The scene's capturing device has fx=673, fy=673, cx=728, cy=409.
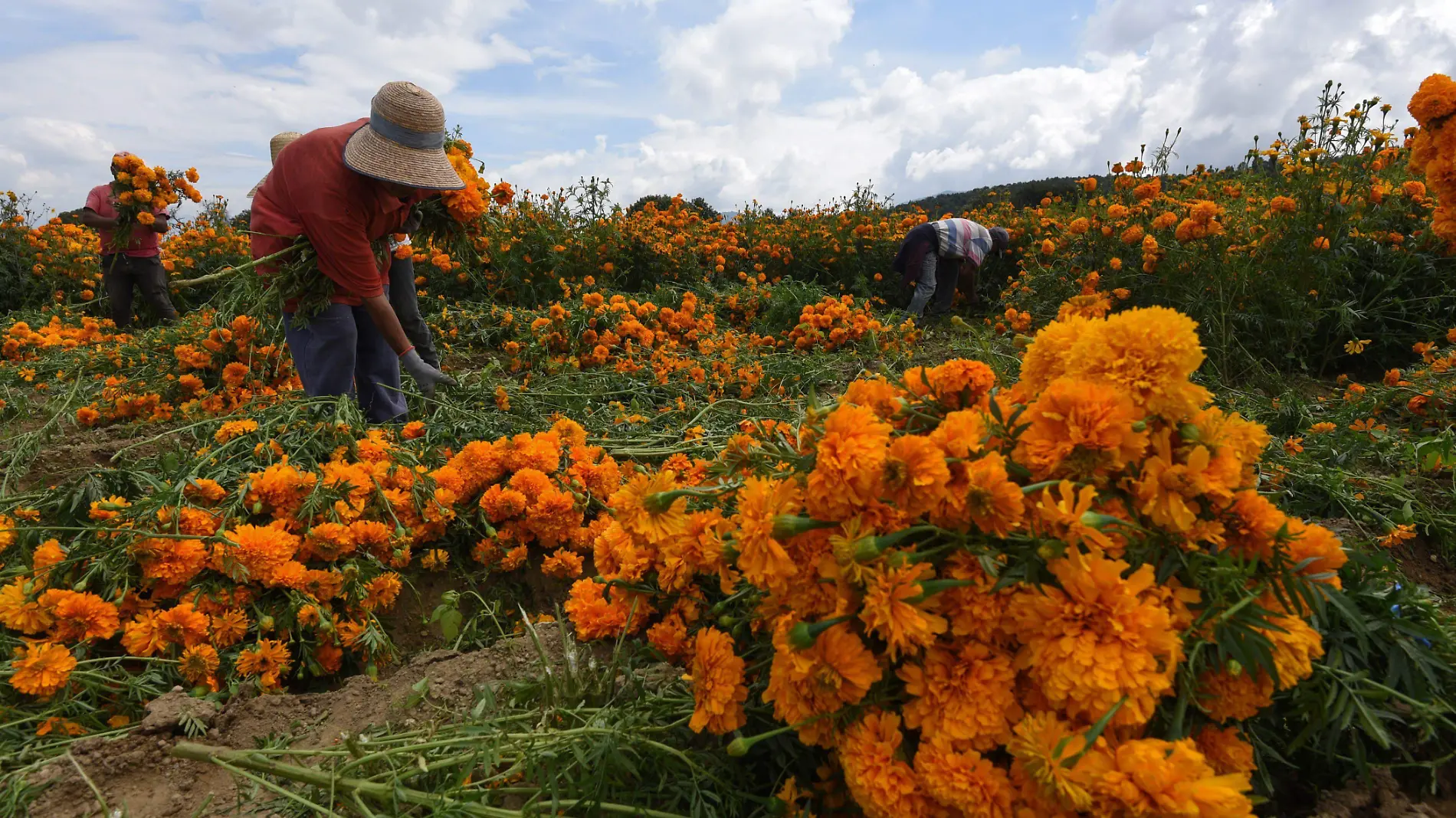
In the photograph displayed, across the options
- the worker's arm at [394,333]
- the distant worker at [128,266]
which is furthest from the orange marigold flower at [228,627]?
the distant worker at [128,266]

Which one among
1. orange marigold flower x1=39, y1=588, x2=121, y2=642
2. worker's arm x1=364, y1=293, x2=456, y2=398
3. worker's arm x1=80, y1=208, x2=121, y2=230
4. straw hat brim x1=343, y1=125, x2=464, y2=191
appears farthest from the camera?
worker's arm x1=80, y1=208, x2=121, y2=230

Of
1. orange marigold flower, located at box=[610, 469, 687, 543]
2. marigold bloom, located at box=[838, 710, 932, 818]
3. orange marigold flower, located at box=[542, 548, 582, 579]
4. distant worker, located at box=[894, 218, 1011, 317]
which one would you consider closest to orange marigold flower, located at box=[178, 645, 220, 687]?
orange marigold flower, located at box=[542, 548, 582, 579]

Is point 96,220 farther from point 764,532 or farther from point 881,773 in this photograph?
point 881,773

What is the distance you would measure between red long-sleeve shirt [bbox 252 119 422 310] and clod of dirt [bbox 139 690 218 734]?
2.03 meters

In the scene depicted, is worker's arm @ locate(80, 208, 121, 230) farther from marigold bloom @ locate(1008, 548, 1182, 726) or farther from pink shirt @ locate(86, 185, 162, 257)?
marigold bloom @ locate(1008, 548, 1182, 726)

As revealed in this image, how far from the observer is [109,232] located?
6188 mm

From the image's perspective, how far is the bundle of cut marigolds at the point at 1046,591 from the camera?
0.87 meters

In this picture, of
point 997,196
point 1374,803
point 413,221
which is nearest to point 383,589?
point 1374,803

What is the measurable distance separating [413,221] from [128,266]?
5092 mm

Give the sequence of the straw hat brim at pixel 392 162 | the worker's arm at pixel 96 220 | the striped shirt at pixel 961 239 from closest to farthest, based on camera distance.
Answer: the straw hat brim at pixel 392 162, the worker's arm at pixel 96 220, the striped shirt at pixel 961 239

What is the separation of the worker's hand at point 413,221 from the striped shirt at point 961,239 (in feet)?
19.2

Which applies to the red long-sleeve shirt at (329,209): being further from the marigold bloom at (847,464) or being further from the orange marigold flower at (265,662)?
the marigold bloom at (847,464)

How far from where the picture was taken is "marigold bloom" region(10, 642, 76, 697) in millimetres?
1631

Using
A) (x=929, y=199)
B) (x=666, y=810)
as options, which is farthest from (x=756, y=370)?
(x=929, y=199)
